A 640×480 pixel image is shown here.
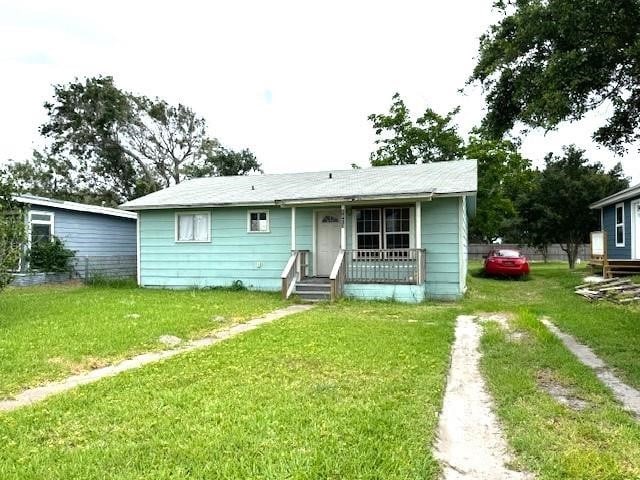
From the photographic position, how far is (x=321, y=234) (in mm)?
14070

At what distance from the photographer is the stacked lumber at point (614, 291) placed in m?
11.3

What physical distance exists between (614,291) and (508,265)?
22.1 feet

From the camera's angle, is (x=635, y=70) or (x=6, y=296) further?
(x=6, y=296)

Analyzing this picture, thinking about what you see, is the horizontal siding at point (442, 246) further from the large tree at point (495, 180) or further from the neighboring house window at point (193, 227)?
the large tree at point (495, 180)

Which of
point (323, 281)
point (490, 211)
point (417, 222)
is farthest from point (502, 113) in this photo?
point (490, 211)

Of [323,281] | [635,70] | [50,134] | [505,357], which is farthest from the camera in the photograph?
[50,134]

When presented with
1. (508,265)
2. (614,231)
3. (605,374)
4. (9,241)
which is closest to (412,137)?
(508,265)

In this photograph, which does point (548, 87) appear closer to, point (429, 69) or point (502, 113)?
point (502, 113)

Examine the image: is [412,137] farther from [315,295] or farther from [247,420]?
[247,420]

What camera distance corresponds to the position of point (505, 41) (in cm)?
723

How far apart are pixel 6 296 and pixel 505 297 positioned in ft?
43.3

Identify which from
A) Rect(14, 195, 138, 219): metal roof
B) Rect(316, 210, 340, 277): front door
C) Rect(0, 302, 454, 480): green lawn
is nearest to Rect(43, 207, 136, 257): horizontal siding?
Rect(14, 195, 138, 219): metal roof

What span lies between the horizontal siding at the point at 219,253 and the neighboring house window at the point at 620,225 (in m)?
12.9

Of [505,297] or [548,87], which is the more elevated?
[548,87]
